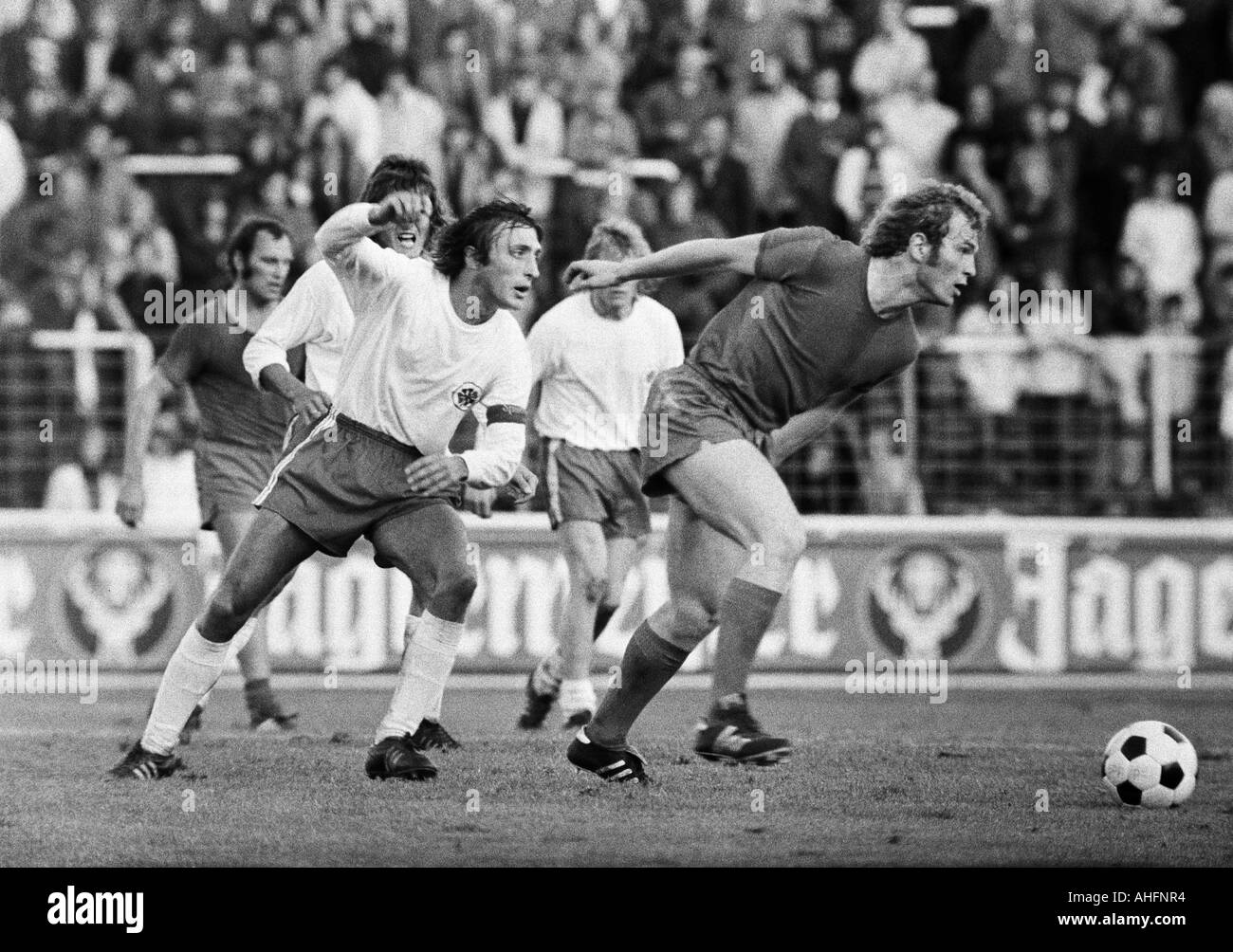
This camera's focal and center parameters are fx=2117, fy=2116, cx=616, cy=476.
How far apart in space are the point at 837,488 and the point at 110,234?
5.02 metres

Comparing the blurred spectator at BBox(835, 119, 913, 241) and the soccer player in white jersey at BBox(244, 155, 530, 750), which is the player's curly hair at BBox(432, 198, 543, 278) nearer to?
the soccer player in white jersey at BBox(244, 155, 530, 750)

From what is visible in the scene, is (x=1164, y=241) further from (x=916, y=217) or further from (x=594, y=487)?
(x=916, y=217)

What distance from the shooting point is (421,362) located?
7.22 metres

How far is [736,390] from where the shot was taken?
7.23 meters

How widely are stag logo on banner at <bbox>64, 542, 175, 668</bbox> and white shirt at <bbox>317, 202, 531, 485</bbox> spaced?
5.75m

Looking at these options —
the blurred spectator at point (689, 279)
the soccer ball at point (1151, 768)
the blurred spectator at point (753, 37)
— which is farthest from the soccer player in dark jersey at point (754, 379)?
the blurred spectator at point (753, 37)

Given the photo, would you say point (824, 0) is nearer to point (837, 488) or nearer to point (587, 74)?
point (587, 74)

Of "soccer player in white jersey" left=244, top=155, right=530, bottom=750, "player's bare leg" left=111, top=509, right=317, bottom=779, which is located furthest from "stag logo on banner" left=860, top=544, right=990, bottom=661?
"player's bare leg" left=111, top=509, right=317, bottom=779

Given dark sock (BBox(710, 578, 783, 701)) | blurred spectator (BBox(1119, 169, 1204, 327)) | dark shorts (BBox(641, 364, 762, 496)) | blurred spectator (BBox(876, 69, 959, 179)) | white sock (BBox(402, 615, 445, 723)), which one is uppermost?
blurred spectator (BBox(876, 69, 959, 179))

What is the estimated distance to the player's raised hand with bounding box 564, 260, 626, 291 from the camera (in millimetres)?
6836

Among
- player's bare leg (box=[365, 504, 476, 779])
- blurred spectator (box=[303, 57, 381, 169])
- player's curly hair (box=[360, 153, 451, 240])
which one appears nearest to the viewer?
player's bare leg (box=[365, 504, 476, 779])

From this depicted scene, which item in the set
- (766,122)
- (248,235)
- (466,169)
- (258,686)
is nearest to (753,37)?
(766,122)

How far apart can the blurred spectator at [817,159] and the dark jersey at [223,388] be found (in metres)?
4.96

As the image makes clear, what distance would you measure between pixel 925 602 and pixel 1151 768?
554 centimetres
